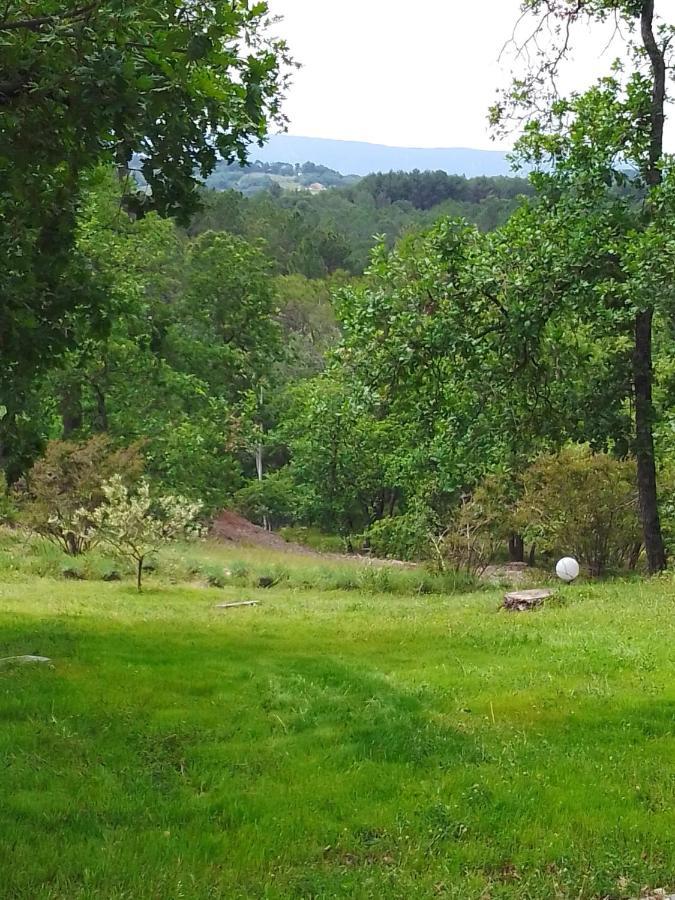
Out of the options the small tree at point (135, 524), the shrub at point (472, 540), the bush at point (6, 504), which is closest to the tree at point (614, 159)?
the shrub at point (472, 540)

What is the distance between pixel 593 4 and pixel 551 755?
11.8 meters

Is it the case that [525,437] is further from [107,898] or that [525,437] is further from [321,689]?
[107,898]

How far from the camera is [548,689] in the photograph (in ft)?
22.3

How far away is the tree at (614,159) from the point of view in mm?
11562

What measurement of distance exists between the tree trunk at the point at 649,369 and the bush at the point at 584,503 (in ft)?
7.30

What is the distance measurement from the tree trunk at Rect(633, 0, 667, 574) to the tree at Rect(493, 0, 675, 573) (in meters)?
0.02

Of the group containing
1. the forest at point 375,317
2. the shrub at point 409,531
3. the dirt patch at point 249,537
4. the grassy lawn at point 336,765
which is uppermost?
the forest at point 375,317

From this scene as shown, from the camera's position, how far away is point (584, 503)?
17.9 metres

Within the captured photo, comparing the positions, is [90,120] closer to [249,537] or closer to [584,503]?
[584,503]

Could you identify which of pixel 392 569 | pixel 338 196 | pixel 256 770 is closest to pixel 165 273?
pixel 392 569

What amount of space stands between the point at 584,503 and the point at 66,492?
11743 millimetres

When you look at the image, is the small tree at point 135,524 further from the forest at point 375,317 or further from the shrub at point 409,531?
the shrub at point 409,531

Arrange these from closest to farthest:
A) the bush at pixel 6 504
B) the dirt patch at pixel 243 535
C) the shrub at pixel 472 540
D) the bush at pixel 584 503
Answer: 1. the bush at pixel 584 503
2. the bush at pixel 6 504
3. the shrub at pixel 472 540
4. the dirt patch at pixel 243 535

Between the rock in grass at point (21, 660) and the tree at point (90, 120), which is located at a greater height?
the tree at point (90, 120)
